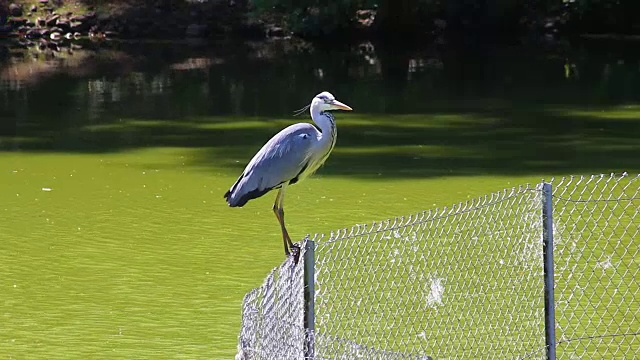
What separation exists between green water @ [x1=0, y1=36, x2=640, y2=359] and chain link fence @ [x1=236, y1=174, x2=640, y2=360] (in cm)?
83

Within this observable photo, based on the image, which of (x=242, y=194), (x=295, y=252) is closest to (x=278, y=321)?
(x=295, y=252)

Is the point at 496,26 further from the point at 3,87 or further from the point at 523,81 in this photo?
the point at 3,87

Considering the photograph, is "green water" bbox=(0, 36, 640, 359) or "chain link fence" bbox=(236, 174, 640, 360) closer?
"chain link fence" bbox=(236, 174, 640, 360)

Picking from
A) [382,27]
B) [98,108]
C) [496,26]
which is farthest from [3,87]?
[496,26]

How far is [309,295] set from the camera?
4.99 m

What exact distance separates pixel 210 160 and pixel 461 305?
224 inches

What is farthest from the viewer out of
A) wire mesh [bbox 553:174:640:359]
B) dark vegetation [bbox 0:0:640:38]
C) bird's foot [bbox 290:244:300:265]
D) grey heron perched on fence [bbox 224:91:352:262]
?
dark vegetation [bbox 0:0:640:38]

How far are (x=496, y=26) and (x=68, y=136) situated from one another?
1429 cm

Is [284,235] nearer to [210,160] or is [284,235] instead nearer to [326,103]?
[326,103]

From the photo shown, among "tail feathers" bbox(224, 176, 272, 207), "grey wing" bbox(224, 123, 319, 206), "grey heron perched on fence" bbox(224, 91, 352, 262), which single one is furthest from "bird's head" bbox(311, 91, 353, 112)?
"tail feathers" bbox(224, 176, 272, 207)

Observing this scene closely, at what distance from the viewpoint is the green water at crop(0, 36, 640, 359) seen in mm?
7574

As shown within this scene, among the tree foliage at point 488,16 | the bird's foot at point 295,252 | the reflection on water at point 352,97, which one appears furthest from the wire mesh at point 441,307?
the tree foliage at point 488,16

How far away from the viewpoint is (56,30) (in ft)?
85.9

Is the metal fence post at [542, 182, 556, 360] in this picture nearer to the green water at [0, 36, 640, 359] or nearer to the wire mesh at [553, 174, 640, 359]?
the wire mesh at [553, 174, 640, 359]
